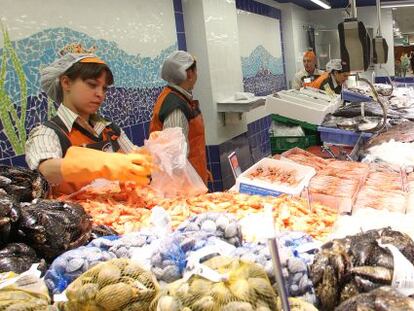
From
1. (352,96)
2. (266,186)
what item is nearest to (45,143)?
(266,186)

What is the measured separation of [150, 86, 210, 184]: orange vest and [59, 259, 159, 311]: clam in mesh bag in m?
3.33

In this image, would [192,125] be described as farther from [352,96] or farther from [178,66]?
[352,96]

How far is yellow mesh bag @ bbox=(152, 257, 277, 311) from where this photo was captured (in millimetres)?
1062

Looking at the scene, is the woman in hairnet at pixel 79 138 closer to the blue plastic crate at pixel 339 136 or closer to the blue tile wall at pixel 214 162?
the blue plastic crate at pixel 339 136

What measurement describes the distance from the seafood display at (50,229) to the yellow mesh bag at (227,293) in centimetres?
65

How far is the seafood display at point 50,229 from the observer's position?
169 centimetres

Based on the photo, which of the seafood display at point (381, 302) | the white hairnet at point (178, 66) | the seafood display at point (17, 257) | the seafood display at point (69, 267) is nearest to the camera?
the seafood display at point (381, 302)

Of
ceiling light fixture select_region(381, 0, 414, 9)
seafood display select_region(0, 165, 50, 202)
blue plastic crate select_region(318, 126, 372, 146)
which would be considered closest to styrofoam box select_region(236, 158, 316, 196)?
seafood display select_region(0, 165, 50, 202)

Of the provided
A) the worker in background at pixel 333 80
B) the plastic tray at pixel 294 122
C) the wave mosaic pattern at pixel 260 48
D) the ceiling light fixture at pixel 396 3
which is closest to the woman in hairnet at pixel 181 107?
the plastic tray at pixel 294 122

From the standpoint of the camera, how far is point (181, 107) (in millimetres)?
4496

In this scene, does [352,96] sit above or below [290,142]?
above

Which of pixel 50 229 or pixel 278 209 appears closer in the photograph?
pixel 50 229

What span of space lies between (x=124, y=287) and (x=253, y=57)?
8.07m

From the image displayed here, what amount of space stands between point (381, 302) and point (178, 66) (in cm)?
385
